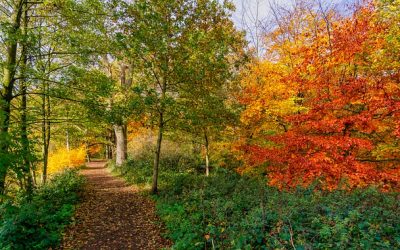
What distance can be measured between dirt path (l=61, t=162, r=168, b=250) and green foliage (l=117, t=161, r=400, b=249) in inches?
27.1

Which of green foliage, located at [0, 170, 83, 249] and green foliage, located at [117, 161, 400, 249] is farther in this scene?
green foliage, located at [0, 170, 83, 249]

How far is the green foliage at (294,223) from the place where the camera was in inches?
180

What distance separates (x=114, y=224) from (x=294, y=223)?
618cm

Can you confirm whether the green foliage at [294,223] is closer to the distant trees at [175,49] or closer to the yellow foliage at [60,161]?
the distant trees at [175,49]

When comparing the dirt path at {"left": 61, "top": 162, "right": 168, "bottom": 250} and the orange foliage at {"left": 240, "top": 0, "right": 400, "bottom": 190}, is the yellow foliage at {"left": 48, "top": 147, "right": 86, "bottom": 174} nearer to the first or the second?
the dirt path at {"left": 61, "top": 162, "right": 168, "bottom": 250}

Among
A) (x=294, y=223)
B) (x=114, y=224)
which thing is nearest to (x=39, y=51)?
(x=114, y=224)

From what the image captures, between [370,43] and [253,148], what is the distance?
20.2 feet

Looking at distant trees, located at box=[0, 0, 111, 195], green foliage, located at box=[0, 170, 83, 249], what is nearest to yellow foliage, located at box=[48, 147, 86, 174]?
green foliage, located at box=[0, 170, 83, 249]

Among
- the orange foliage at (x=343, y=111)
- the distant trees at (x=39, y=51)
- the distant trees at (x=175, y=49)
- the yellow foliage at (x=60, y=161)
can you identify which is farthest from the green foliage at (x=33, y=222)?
the yellow foliage at (x=60, y=161)

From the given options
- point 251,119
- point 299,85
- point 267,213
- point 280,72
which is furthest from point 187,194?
point 280,72

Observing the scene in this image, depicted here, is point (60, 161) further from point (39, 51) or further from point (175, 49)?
point (175, 49)

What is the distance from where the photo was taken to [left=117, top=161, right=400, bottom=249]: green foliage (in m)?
4.56

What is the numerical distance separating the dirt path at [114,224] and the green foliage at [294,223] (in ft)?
2.26

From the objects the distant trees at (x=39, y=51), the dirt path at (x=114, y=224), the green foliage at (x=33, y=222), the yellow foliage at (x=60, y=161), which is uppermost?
the distant trees at (x=39, y=51)
